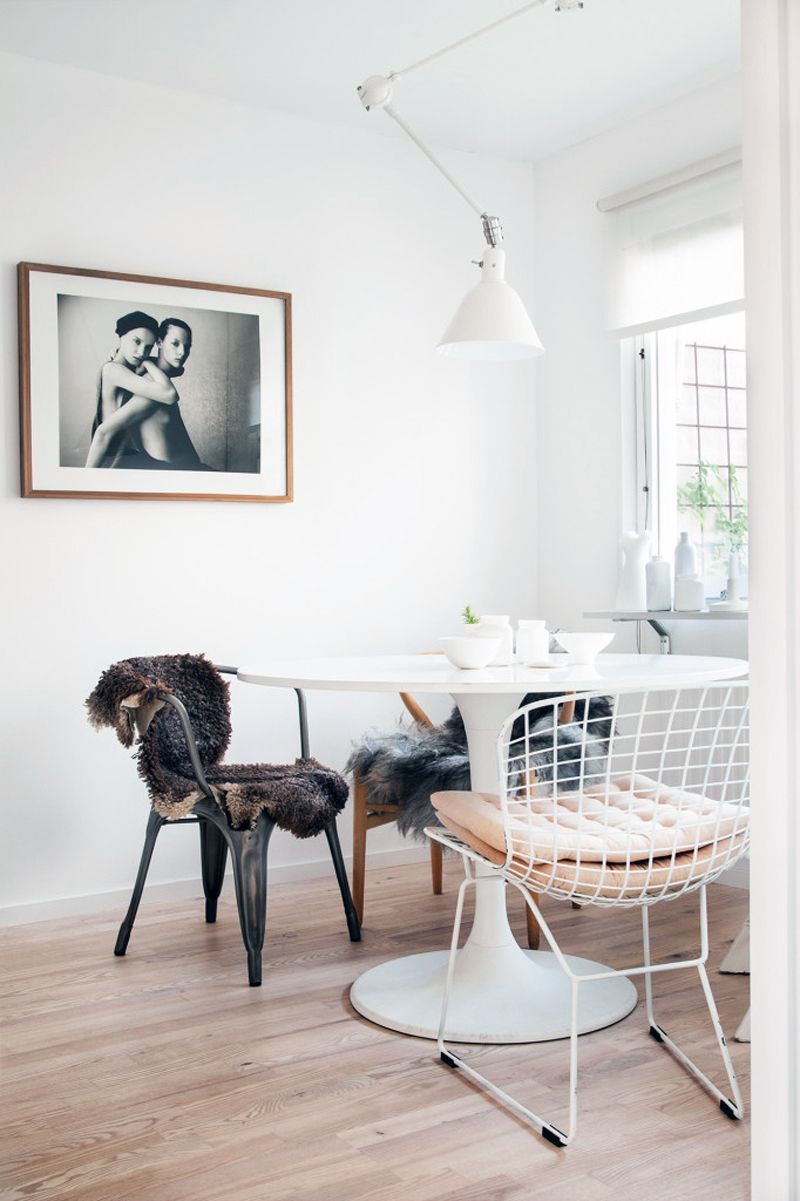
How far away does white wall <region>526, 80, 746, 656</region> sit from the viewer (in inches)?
159

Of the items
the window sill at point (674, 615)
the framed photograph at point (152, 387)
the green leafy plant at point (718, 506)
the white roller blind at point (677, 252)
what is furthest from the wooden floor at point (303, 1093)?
the white roller blind at point (677, 252)

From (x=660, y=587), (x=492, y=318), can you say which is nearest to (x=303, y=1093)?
(x=492, y=318)

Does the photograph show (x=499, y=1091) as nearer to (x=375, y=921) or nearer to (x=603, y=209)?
(x=375, y=921)

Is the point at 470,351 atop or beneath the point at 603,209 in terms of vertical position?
beneath

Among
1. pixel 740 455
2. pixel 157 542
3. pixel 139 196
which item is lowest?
pixel 157 542

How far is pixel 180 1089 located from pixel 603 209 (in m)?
3.21

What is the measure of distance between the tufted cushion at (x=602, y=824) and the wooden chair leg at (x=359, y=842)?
3.07 feet

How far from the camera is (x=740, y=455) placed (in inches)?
151

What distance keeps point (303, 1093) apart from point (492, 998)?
1.78 feet

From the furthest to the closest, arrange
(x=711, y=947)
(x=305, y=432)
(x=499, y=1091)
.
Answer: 1. (x=305, y=432)
2. (x=711, y=947)
3. (x=499, y=1091)

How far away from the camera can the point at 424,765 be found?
311cm

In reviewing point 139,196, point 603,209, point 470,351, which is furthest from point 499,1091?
point 603,209

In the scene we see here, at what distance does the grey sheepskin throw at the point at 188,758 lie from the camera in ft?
9.19

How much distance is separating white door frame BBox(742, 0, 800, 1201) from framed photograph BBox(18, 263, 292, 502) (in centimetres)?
272
